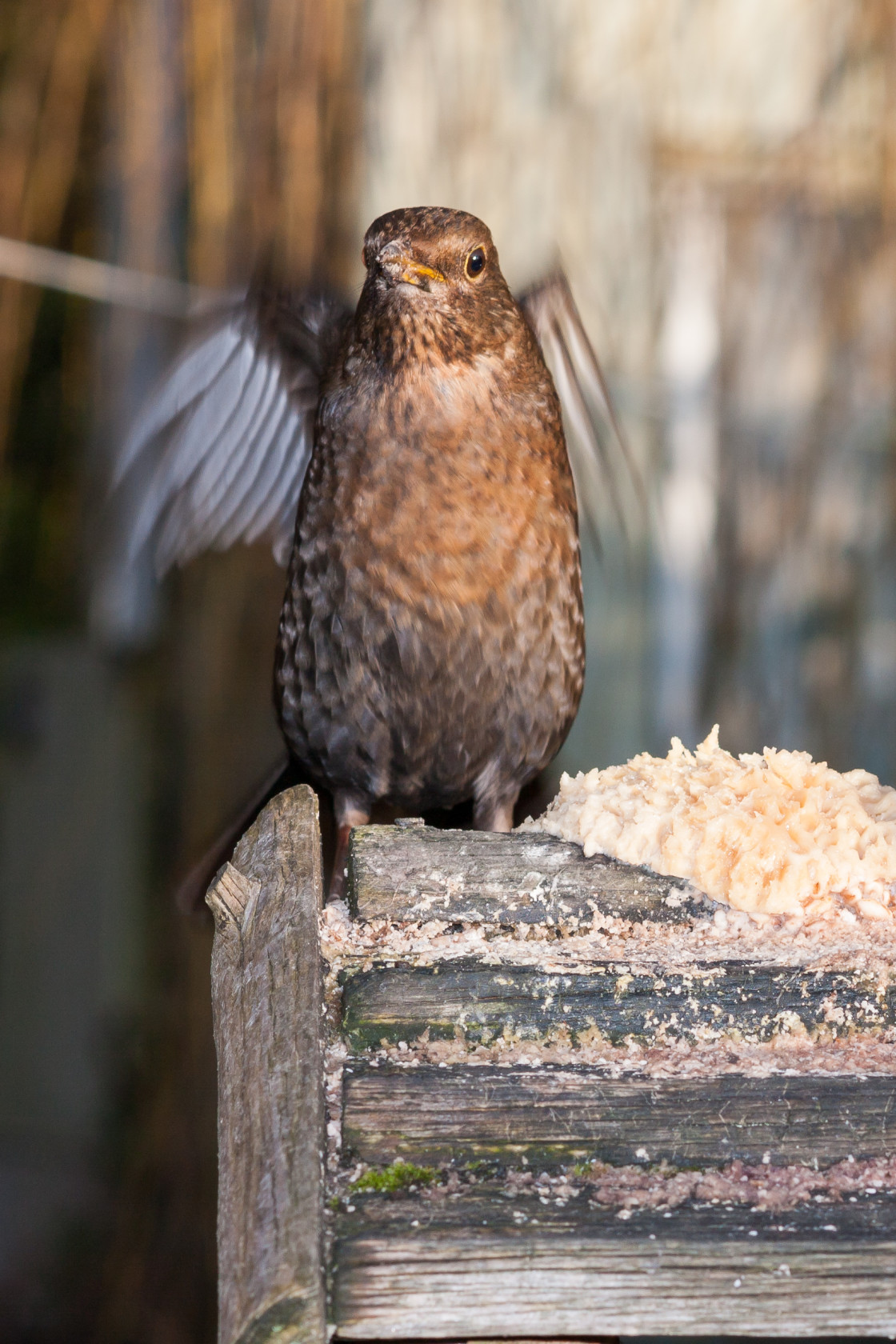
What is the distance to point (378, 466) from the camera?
6.86ft

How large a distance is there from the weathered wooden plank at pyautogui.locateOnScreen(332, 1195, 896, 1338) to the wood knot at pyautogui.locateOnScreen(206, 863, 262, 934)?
0.52 meters

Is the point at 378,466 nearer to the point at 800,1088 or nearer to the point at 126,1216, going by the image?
the point at 800,1088

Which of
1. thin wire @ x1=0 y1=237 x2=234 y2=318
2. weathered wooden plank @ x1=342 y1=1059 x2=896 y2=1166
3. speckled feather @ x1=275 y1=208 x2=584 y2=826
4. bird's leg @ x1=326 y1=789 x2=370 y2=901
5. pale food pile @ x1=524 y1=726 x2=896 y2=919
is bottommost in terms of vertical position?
bird's leg @ x1=326 y1=789 x2=370 y2=901

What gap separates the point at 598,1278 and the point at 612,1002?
1.37 feet

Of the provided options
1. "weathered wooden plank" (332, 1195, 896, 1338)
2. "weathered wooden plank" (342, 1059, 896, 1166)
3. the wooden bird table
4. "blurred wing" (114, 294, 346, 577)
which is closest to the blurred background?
"blurred wing" (114, 294, 346, 577)

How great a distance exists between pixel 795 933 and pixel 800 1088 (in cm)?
27

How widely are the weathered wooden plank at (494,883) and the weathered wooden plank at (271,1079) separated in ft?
0.26

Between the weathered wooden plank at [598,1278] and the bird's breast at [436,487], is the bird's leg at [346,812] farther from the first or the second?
the weathered wooden plank at [598,1278]

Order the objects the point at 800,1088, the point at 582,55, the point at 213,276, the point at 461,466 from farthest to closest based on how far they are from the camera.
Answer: the point at 582,55, the point at 213,276, the point at 461,466, the point at 800,1088

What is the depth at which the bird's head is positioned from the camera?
2.05m

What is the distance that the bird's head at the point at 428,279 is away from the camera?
2.05 meters

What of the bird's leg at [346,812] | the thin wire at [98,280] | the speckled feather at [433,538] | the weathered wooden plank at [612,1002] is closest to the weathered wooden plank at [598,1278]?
the weathered wooden plank at [612,1002]

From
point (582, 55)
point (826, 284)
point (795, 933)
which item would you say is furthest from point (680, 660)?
point (795, 933)

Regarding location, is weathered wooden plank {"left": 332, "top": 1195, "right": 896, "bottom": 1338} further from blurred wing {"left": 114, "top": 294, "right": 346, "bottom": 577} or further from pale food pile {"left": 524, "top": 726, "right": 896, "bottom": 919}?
blurred wing {"left": 114, "top": 294, "right": 346, "bottom": 577}
